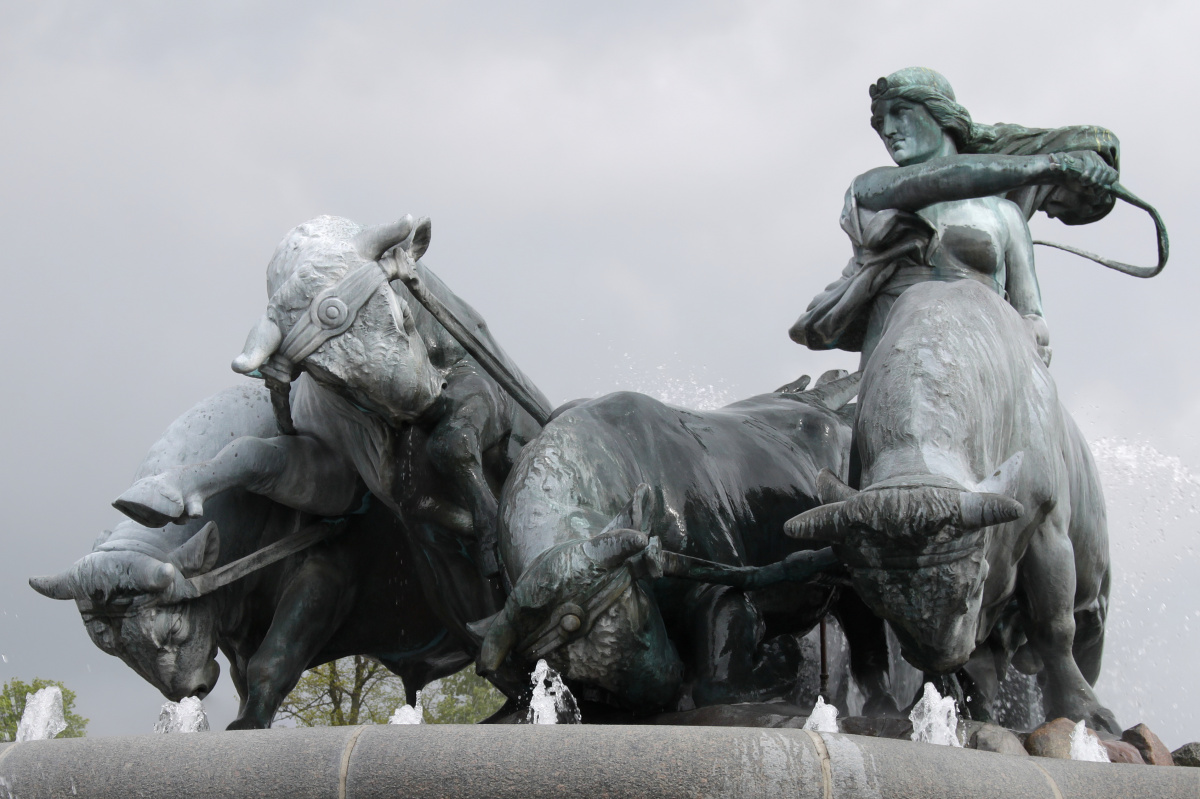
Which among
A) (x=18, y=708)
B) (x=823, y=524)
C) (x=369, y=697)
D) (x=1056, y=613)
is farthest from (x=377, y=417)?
(x=18, y=708)

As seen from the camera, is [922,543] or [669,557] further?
[669,557]

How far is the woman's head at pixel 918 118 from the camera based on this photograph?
6.59 m

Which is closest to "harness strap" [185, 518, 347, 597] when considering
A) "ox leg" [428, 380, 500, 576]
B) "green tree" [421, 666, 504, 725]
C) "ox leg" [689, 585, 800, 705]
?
"ox leg" [428, 380, 500, 576]

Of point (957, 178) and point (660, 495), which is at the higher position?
point (957, 178)

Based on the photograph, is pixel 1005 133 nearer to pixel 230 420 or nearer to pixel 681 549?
pixel 681 549

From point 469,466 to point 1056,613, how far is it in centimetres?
231

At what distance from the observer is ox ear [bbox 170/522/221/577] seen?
5707mm

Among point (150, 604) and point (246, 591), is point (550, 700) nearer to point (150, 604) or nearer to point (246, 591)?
point (150, 604)

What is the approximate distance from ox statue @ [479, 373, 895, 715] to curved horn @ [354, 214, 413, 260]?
0.96 meters

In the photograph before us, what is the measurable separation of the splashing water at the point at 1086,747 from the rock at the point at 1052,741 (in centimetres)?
2

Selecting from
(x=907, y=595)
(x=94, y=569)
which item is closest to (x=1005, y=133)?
(x=907, y=595)

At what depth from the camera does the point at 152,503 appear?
215 inches

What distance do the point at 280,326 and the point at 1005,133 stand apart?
376 centimetres

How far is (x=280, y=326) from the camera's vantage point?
17.1 feet
